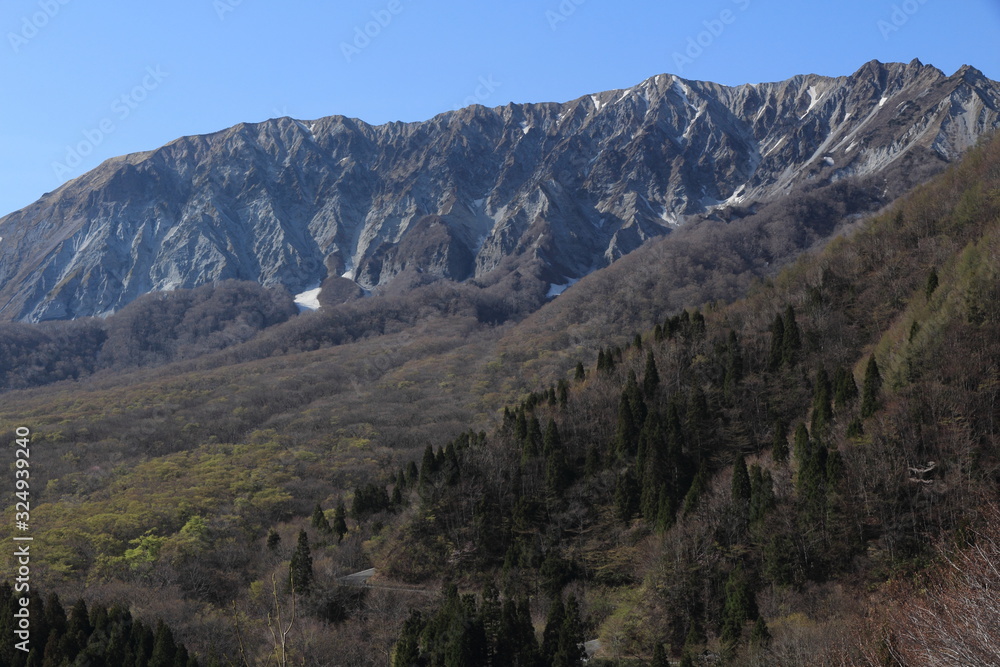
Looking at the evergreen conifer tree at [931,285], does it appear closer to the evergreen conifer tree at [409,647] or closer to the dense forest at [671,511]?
the dense forest at [671,511]

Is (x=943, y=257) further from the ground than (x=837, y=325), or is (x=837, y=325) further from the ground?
(x=943, y=257)

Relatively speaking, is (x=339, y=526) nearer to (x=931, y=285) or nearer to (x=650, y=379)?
(x=650, y=379)

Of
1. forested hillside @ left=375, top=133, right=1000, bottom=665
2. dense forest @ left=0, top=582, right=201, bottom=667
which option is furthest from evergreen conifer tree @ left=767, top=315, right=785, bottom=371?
dense forest @ left=0, top=582, right=201, bottom=667

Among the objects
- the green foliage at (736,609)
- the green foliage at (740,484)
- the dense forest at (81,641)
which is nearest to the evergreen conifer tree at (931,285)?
the green foliage at (740,484)

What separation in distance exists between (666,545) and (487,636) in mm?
14081

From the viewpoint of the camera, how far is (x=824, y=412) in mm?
56438

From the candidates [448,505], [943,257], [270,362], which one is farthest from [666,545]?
[270,362]

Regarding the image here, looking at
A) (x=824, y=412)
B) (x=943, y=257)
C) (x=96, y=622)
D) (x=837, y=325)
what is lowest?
(x=96, y=622)

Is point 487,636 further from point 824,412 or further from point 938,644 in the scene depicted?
point 824,412

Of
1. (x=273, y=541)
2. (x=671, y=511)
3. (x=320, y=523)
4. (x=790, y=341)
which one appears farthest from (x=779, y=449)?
(x=273, y=541)

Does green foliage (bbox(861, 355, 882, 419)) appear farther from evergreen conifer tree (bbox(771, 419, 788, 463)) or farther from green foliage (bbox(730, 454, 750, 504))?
green foliage (bbox(730, 454, 750, 504))

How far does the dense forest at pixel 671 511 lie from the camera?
1702 inches

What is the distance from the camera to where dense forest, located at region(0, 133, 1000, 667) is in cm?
4322

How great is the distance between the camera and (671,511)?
5538cm
